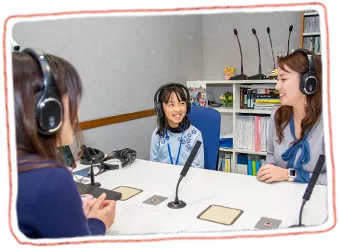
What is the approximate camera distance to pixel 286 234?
470mm

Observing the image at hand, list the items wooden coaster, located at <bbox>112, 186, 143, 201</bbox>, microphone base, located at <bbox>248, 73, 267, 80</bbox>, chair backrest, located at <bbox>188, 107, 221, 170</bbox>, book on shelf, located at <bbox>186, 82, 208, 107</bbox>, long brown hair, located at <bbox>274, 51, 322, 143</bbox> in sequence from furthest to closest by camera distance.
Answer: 1. microphone base, located at <bbox>248, 73, 267, 80</bbox>
2. book on shelf, located at <bbox>186, 82, 208, 107</bbox>
3. chair backrest, located at <bbox>188, 107, 221, 170</bbox>
4. wooden coaster, located at <bbox>112, 186, 143, 201</bbox>
5. long brown hair, located at <bbox>274, 51, 322, 143</bbox>

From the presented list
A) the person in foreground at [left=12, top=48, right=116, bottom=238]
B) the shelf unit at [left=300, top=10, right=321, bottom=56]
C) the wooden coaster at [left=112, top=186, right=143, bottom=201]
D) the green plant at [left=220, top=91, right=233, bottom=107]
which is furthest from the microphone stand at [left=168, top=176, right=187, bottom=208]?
the green plant at [left=220, top=91, right=233, bottom=107]

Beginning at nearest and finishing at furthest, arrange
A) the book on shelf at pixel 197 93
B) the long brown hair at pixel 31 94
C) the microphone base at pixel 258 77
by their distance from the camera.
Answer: the long brown hair at pixel 31 94 → the book on shelf at pixel 197 93 → the microphone base at pixel 258 77

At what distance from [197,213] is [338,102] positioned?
1.70 ft

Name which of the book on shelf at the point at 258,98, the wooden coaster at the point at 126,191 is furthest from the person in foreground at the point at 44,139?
the book on shelf at the point at 258,98

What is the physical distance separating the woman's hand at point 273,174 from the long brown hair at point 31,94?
770mm

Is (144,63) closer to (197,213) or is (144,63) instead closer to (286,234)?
(197,213)

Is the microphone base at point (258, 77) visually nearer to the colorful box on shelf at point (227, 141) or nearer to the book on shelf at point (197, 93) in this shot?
the book on shelf at point (197, 93)

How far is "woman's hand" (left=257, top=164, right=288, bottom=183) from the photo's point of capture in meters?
1.02

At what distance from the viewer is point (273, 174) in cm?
103

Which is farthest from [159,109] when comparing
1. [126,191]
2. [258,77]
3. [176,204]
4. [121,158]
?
[258,77]

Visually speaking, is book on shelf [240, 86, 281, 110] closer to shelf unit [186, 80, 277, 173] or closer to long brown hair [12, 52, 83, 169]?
shelf unit [186, 80, 277, 173]

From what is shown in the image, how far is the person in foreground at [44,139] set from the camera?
43 cm

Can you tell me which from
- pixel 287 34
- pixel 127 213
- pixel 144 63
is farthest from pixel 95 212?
pixel 287 34
